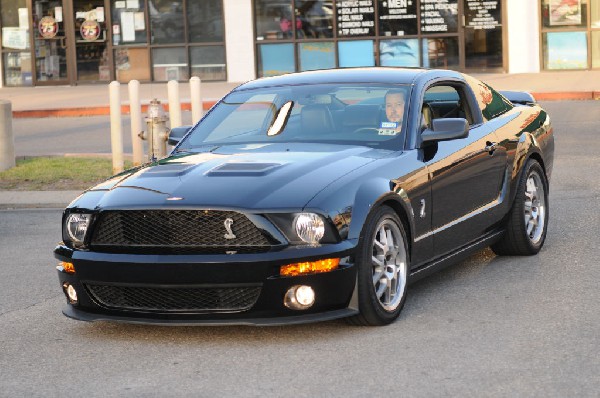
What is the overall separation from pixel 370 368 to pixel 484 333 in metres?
0.93

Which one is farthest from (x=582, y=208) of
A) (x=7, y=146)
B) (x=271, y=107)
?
(x=7, y=146)

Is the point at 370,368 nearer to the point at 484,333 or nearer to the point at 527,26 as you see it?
the point at 484,333

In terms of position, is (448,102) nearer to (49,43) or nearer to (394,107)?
(394,107)

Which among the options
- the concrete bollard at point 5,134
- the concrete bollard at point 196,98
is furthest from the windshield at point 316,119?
the concrete bollard at point 5,134

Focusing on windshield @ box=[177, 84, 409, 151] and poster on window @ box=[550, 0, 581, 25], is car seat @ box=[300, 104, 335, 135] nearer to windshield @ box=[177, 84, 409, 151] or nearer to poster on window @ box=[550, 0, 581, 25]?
windshield @ box=[177, 84, 409, 151]

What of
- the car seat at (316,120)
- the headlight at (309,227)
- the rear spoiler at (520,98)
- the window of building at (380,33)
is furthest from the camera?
the window of building at (380,33)

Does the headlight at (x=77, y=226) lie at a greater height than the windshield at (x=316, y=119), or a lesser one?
lesser

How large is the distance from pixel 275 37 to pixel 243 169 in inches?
976

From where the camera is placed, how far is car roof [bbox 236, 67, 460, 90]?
8672 mm

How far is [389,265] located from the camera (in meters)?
7.50

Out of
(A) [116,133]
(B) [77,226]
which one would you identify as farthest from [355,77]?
(A) [116,133]

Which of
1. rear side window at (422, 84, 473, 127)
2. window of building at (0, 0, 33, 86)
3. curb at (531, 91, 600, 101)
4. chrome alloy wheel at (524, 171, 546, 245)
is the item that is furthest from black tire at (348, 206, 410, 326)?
window of building at (0, 0, 33, 86)

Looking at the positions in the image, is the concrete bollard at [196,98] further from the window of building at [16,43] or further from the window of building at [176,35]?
the window of building at [16,43]

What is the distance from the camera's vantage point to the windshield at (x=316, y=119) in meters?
8.27
